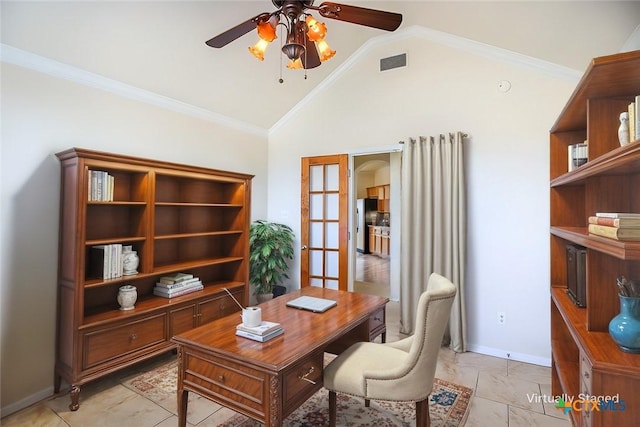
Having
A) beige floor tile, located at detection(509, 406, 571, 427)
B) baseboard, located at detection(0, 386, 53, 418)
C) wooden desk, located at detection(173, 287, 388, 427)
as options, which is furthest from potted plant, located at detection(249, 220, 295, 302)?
beige floor tile, located at detection(509, 406, 571, 427)

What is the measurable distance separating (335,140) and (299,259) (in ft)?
5.60

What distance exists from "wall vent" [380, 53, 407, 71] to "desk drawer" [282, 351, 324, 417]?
10.6 ft

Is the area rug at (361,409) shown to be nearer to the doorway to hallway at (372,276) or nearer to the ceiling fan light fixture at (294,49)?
the ceiling fan light fixture at (294,49)

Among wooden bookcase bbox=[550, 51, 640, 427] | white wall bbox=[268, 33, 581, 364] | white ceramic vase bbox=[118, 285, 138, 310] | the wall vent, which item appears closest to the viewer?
wooden bookcase bbox=[550, 51, 640, 427]

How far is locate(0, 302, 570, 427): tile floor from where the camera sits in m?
2.11

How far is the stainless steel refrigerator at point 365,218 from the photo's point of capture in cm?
1031

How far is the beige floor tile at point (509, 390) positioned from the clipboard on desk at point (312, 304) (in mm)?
1384

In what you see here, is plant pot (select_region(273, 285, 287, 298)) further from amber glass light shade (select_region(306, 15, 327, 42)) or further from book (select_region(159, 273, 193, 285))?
amber glass light shade (select_region(306, 15, 327, 42))

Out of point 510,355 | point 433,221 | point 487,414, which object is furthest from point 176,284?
point 510,355

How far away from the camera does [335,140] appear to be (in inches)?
163

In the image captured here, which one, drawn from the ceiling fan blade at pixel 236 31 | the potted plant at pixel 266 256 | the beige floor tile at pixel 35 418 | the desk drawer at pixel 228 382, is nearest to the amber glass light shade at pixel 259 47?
the ceiling fan blade at pixel 236 31

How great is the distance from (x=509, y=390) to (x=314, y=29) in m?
2.96

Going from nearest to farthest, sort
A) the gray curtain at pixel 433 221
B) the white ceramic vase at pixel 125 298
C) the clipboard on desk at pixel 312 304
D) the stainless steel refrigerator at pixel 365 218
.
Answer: the clipboard on desk at pixel 312 304 < the white ceramic vase at pixel 125 298 < the gray curtain at pixel 433 221 < the stainless steel refrigerator at pixel 365 218

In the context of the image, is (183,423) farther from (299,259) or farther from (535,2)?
(535,2)
